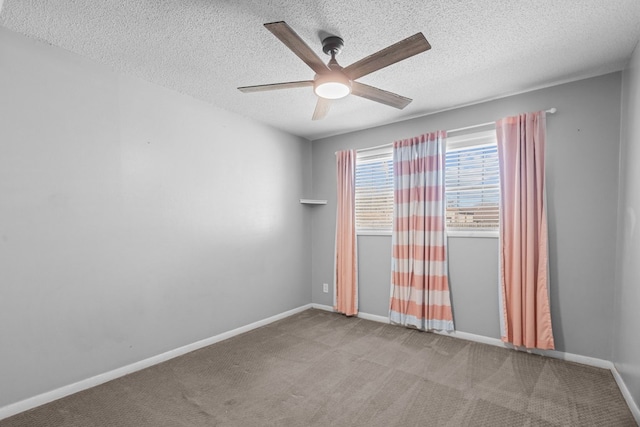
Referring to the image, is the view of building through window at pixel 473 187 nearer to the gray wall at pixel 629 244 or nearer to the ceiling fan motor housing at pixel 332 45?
the gray wall at pixel 629 244

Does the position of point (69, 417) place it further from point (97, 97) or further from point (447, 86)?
point (447, 86)

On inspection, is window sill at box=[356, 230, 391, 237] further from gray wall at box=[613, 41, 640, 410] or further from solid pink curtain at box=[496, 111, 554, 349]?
gray wall at box=[613, 41, 640, 410]

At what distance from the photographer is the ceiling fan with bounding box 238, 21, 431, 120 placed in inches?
63.2

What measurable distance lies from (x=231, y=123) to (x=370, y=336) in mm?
2784

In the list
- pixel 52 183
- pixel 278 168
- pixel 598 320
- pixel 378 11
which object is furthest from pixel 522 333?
pixel 52 183

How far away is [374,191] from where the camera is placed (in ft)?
13.0

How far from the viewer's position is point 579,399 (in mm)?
2090

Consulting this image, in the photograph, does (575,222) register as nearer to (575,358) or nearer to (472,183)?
(472,183)

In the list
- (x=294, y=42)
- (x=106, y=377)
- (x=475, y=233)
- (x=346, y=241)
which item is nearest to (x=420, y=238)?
(x=475, y=233)

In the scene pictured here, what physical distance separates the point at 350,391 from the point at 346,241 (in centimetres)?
202

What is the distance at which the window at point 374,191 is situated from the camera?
3.84 m

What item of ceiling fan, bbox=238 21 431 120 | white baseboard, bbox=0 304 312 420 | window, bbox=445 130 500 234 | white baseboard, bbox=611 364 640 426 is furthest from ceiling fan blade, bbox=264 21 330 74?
white baseboard, bbox=611 364 640 426

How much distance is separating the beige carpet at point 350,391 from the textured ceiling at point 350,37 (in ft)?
8.02

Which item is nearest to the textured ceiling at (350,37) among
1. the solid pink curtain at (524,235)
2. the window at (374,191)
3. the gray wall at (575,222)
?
the gray wall at (575,222)
